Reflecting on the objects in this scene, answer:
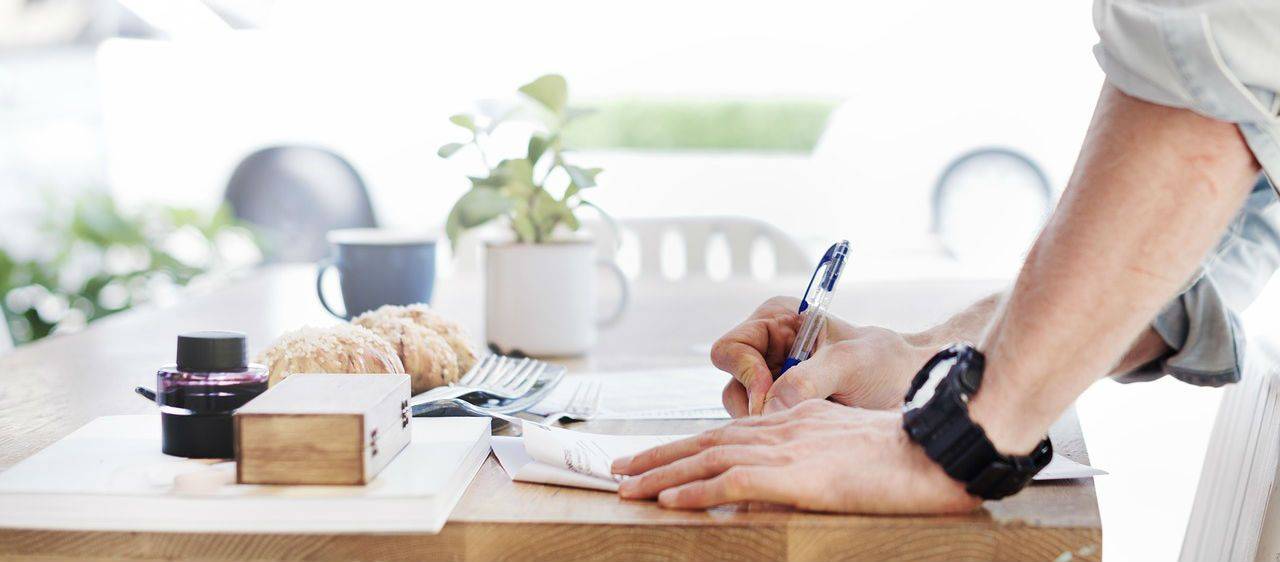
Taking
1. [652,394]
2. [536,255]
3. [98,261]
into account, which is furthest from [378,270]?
[98,261]

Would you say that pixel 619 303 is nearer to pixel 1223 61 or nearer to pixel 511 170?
pixel 511 170

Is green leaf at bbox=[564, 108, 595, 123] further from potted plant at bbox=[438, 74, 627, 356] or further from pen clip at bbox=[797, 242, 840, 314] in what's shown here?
pen clip at bbox=[797, 242, 840, 314]

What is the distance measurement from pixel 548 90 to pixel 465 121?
0.35 ft

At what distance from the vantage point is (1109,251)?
0.65 m

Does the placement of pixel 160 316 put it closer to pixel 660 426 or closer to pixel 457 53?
pixel 660 426

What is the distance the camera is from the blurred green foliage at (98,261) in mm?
3045

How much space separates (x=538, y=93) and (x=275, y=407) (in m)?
0.71

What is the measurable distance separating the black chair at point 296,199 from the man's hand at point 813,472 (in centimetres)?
408

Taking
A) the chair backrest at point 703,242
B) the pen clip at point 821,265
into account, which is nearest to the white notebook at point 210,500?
the pen clip at point 821,265

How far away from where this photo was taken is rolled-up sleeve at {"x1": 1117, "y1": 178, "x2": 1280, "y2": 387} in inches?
39.0

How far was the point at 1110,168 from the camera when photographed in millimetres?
657

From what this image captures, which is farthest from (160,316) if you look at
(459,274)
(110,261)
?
(110,261)

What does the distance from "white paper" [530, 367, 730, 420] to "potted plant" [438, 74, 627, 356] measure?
14 cm

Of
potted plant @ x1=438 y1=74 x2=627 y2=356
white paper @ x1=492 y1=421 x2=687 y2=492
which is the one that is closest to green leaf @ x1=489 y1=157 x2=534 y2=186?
potted plant @ x1=438 y1=74 x2=627 y2=356
